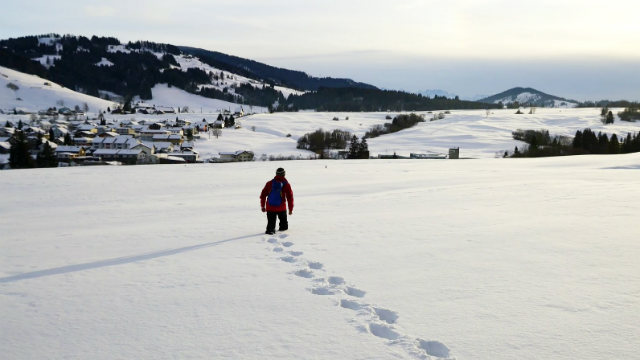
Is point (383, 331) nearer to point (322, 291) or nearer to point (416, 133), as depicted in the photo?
point (322, 291)

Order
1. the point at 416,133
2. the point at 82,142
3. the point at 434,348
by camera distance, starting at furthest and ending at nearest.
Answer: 1. the point at 416,133
2. the point at 82,142
3. the point at 434,348

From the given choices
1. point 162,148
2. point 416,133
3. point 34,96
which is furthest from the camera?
point 34,96

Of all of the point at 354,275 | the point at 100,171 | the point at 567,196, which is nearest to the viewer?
the point at 354,275

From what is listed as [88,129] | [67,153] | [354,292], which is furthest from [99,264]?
[88,129]

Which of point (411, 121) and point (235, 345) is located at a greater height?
point (411, 121)

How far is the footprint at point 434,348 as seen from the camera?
412 centimetres

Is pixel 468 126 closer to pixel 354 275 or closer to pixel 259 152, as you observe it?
pixel 259 152

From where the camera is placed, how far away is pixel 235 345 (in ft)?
14.0

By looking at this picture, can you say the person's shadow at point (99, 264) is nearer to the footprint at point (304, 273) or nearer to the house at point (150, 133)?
the footprint at point (304, 273)

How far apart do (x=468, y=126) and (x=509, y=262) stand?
11487 centimetres

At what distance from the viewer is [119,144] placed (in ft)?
266

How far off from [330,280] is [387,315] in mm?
1425

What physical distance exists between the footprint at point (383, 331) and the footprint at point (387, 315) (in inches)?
6.9

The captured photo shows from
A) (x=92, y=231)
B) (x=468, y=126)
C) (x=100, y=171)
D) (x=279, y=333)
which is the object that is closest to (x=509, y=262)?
(x=279, y=333)
